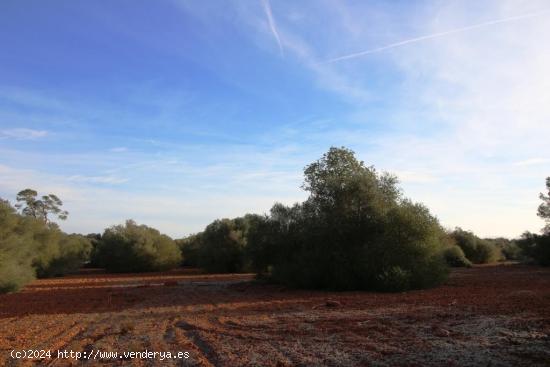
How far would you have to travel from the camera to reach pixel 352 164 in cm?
2653

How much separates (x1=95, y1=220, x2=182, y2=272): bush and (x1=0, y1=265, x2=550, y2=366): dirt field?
35.9 metres

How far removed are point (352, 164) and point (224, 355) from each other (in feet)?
61.8

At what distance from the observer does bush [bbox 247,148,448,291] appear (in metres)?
23.4

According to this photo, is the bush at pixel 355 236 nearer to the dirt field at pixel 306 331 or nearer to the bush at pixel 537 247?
the dirt field at pixel 306 331

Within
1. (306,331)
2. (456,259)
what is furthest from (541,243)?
(306,331)

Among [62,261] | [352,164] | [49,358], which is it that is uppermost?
[352,164]

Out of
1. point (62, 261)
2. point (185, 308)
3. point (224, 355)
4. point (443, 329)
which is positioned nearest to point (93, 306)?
point (185, 308)

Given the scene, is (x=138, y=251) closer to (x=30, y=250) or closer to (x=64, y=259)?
(x=64, y=259)

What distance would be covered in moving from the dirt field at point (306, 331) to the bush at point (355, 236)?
4.93 metres

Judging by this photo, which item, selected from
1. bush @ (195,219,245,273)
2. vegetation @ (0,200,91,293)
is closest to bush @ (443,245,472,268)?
bush @ (195,219,245,273)

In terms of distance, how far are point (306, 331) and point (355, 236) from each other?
1406cm

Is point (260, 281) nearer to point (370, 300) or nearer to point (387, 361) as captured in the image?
point (370, 300)

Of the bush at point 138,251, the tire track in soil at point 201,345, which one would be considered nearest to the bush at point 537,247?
the bush at point 138,251

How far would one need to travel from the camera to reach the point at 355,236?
2492 cm
